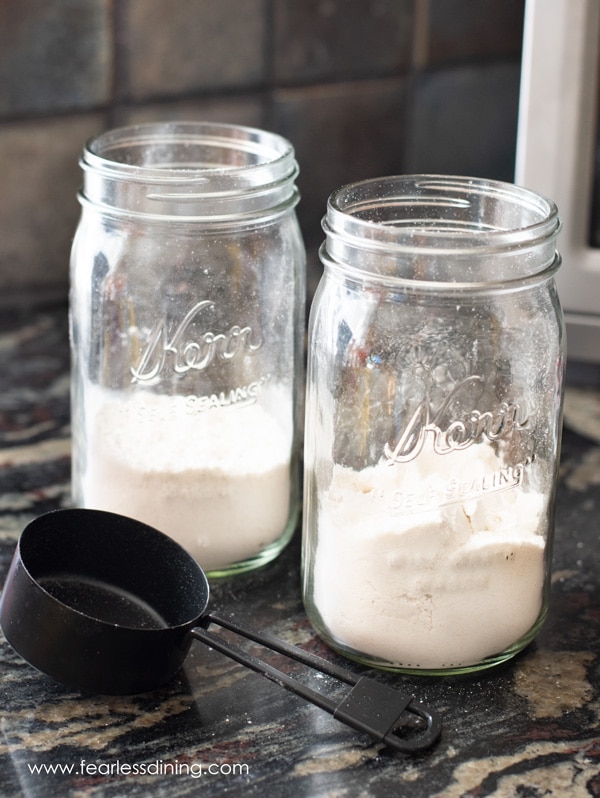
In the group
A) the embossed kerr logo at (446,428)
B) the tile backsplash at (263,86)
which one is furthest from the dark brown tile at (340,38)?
the embossed kerr logo at (446,428)

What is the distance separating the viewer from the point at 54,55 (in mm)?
953

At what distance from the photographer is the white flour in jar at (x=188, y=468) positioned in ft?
2.02

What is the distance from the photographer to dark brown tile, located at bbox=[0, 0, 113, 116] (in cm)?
93

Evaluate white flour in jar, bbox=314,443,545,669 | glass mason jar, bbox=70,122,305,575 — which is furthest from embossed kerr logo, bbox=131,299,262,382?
white flour in jar, bbox=314,443,545,669

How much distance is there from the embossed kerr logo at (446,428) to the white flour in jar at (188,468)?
0.39 feet

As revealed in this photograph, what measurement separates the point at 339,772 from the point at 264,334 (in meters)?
0.24

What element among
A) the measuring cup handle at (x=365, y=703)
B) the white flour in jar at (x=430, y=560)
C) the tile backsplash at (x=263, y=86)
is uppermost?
the tile backsplash at (x=263, y=86)

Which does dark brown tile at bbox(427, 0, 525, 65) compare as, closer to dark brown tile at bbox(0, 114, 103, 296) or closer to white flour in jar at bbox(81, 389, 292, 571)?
dark brown tile at bbox(0, 114, 103, 296)

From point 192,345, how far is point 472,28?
63 centimetres

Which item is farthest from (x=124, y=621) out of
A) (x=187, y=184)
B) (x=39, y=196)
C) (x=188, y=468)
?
(x=39, y=196)

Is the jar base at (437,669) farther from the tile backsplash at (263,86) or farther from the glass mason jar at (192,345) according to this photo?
the tile backsplash at (263,86)

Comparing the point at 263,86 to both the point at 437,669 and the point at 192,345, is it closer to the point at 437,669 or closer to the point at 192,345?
the point at 192,345

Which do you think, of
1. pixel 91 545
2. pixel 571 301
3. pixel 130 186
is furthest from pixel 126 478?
pixel 571 301

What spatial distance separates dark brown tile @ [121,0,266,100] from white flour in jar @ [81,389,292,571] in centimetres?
46
